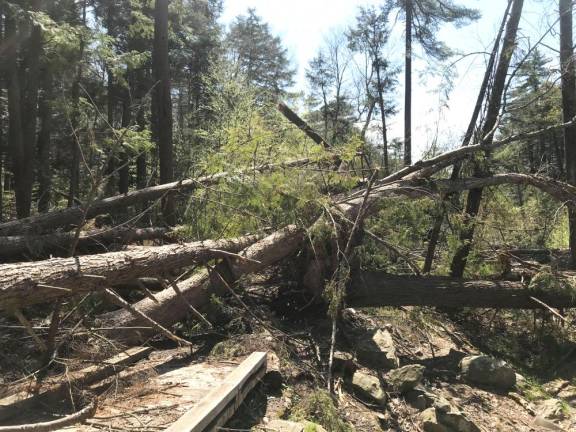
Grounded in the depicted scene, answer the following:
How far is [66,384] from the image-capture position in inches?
146

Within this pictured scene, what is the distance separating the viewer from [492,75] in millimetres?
8414

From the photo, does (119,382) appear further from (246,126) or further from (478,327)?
(478,327)

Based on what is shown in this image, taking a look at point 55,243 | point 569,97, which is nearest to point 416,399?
point 55,243

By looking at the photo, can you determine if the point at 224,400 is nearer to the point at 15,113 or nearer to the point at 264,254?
the point at 264,254

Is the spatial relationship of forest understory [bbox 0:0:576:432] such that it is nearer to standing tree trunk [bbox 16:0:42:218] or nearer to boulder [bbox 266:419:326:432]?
boulder [bbox 266:419:326:432]

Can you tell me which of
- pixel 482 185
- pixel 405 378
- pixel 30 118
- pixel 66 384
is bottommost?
pixel 405 378

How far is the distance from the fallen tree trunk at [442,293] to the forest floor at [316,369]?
31cm

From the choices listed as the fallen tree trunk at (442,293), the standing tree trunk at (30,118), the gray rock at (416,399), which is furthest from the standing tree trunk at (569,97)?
the standing tree trunk at (30,118)

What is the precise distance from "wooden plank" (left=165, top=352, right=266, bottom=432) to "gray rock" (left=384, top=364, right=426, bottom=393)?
136cm

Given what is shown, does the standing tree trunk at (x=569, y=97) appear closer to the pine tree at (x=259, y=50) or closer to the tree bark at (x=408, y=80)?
the tree bark at (x=408, y=80)

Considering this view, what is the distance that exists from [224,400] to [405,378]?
6.97 ft

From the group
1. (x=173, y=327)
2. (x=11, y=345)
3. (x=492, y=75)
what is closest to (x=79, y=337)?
(x=11, y=345)

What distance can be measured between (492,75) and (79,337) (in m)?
7.49

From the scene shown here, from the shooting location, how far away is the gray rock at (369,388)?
14.8ft
